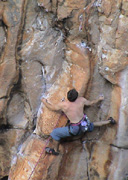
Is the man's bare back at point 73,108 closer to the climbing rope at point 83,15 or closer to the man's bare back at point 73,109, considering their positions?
the man's bare back at point 73,109

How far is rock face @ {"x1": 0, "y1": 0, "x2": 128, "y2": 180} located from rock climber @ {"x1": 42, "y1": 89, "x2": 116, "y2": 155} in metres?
0.24

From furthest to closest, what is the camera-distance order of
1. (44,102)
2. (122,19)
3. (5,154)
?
1. (5,154)
2. (44,102)
3. (122,19)

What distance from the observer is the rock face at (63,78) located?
5012 mm

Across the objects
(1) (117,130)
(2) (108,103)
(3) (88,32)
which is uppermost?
(3) (88,32)

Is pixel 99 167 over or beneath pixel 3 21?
beneath

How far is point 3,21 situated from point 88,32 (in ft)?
5.49

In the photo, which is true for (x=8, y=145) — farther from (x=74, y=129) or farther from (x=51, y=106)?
(x=74, y=129)

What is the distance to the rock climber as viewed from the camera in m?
4.96

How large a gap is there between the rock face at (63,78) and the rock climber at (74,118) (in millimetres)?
237

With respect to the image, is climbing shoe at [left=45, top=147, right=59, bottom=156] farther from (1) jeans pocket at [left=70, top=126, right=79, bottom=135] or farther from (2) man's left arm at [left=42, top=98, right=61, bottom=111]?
(2) man's left arm at [left=42, top=98, right=61, bottom=111]

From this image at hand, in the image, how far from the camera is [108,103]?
5410 mm

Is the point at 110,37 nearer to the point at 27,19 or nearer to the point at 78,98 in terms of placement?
the point at 78,98

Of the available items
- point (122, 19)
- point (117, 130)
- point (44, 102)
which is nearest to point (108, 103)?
point (117, 130)

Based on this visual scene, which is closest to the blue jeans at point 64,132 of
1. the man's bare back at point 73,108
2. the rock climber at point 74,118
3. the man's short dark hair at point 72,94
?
the rock climber at point 74,118
